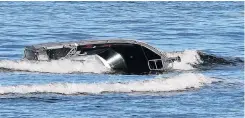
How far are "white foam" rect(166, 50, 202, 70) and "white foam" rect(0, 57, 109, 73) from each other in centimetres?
501

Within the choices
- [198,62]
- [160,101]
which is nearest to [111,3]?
[198,62]

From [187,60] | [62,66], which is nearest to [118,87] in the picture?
[62,66]

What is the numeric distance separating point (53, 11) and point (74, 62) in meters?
60.3

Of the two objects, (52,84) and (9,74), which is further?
(9,74)

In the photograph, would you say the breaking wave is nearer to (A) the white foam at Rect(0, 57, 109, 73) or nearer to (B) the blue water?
(B) the blue water

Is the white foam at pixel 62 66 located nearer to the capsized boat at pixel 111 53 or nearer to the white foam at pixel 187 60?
the capsized boat at pixel 111 53

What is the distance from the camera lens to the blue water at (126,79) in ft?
97.0

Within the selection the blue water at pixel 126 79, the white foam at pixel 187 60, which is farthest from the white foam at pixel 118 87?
the white foam at pixel 187 60

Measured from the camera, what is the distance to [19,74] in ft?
128

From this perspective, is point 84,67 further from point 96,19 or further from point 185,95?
point 96,19

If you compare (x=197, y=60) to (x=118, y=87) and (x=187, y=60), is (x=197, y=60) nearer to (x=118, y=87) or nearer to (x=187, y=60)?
(x=187, y=60)

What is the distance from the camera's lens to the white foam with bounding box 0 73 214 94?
32750 mm

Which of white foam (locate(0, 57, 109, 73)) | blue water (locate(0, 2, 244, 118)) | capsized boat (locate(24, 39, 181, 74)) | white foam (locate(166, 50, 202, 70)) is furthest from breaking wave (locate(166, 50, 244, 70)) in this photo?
white foam (locate(0, 57, 109, 73))

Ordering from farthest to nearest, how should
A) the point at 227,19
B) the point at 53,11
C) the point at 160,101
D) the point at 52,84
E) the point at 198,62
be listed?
the point at 53,11 < the point at 227,19 < the point at 198,62 < the point at 52,84 < the point at 160,101
